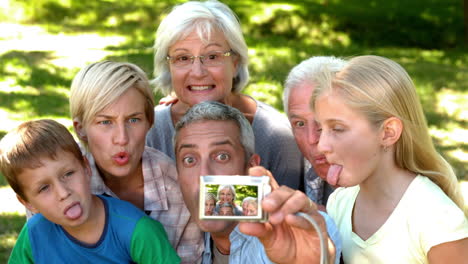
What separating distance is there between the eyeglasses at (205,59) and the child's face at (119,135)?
0.64m

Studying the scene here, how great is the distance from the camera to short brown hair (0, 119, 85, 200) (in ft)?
10.8

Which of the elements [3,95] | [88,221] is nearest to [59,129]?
[88,221]

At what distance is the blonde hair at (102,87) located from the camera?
3582mm

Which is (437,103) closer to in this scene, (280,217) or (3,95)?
(3,95)

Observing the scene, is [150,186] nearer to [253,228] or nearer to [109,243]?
[109,243]

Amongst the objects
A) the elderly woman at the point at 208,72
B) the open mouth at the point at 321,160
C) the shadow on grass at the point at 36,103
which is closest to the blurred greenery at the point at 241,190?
the open mouth at the point at 321,160

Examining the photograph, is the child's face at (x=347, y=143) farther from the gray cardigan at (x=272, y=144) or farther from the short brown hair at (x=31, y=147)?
the gray cardigan at (x=272, y=144)

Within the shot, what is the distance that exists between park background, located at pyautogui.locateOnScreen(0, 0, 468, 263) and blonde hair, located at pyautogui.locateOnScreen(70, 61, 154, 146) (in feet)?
8.21

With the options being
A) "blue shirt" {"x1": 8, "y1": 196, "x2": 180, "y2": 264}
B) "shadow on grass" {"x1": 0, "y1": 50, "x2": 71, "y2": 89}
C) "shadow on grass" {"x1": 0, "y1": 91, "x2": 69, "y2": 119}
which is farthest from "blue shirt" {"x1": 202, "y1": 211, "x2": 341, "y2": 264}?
"shadow on grass" {"x1": 0, "y1": 50, "x2": 71, "y2": 89}

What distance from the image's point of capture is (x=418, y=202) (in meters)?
2.85

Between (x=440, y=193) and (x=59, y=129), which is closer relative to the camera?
(x=440, y=193)

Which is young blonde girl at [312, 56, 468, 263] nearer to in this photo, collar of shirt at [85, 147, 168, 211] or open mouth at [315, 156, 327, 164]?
open mouth at [315, 156, 327, 164]

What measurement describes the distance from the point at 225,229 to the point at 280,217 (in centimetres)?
92

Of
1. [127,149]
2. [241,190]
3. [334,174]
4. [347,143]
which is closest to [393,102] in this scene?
[347,143]
